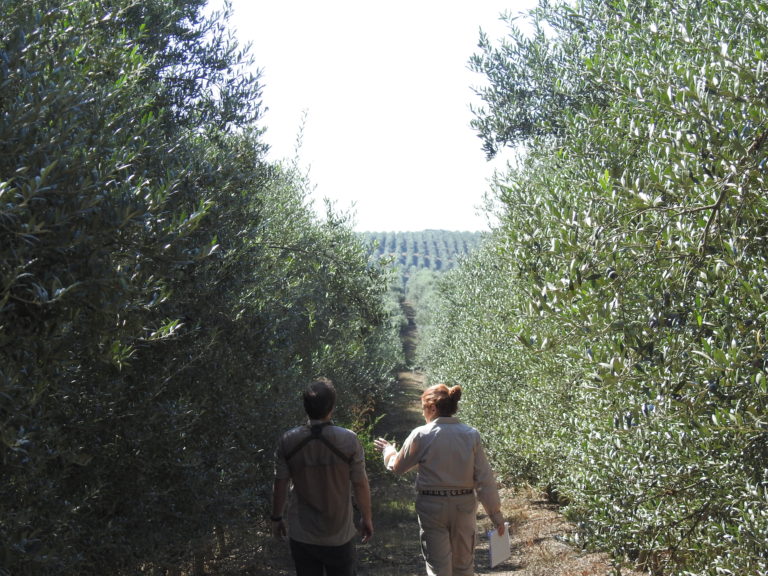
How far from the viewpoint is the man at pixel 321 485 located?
511 cm

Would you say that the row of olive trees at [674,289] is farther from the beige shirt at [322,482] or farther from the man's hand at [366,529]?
the man's hand at [366,529]

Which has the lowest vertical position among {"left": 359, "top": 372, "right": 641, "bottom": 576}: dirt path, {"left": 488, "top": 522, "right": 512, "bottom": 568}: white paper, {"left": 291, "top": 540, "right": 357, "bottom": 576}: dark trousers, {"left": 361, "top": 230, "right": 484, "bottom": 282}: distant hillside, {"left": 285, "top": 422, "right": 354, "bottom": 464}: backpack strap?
{"left": 359, "top": 372, "right": 641, "bottom": 576}: dirt path

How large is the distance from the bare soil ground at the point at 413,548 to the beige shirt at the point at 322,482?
2.46 metres

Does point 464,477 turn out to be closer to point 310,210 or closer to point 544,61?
point 544,61

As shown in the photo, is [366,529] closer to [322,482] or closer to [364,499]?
[364,499]

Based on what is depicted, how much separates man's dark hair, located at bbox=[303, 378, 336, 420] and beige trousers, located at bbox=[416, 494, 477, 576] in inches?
52.2

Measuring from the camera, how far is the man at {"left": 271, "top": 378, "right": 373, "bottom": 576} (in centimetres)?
511

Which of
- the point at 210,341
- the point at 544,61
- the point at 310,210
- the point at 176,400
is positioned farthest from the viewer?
the point at 310,210

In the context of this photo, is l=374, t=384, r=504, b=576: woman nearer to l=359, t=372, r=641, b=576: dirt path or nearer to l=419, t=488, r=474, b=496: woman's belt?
l=419, t=488, r=474, b=496: woman's belt

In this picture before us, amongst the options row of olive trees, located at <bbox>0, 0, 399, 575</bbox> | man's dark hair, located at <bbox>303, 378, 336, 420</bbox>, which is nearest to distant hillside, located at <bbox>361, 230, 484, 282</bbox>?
row of olive trees, located at <bbox>0, 0, 399, 575</bbox>

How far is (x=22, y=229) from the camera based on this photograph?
12.4ft

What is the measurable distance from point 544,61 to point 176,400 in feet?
22.4

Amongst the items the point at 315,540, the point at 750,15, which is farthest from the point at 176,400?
the point at 750,15

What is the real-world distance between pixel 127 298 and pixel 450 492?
3.04 m
